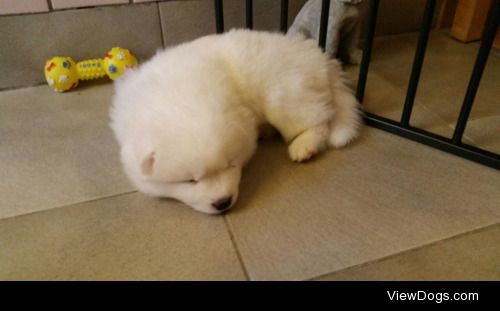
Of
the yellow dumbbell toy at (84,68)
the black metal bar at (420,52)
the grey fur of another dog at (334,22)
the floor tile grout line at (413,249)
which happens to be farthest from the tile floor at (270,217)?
the grey fur of another dog at (334,22)

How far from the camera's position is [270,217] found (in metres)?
1.15

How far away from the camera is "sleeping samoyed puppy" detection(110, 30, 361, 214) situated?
3.40ft

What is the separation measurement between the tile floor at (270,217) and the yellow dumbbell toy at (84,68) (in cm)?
29

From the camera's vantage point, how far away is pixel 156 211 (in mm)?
1184

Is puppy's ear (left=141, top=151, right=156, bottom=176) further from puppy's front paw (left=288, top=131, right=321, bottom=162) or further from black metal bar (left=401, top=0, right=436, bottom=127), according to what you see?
black metal bar (left=401, top=0, right=436, bottom=127)

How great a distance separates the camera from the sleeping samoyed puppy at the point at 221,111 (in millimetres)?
1036

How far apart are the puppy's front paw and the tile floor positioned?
33 mm

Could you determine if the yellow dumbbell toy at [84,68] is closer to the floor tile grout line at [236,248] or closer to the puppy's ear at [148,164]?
the puppy's ear at [148,164]

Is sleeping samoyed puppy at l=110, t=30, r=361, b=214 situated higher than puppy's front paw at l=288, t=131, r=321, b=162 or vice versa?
sleeping samoyed puppy at l=110, t=30, r=361, b=214

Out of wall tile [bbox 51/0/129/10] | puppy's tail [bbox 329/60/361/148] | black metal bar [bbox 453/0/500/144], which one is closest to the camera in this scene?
black metal bar [bbox 453/0/500/144]

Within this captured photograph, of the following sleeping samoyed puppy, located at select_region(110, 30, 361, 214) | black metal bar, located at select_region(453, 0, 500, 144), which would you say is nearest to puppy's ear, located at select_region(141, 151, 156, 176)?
sleeping samoyed puppy, located at select_region(110, 30, 361, 214)

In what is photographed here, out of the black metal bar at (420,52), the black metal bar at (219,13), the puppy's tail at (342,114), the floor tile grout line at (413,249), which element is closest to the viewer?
the floor tile grout line at (413,249)
